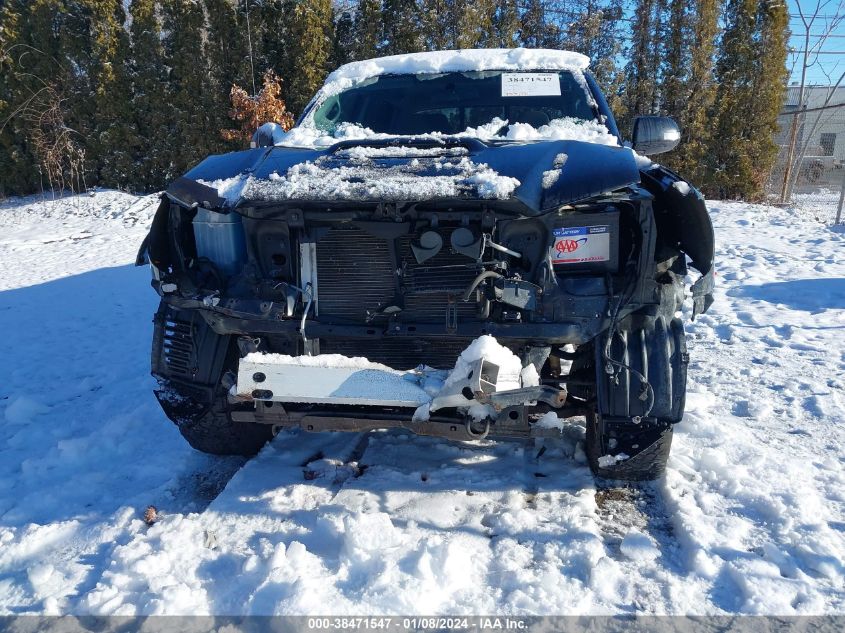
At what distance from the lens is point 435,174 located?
101 inches

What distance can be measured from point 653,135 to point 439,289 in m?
1.91

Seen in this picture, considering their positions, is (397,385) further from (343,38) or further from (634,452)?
(343,38)

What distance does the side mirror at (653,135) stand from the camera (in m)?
3.61

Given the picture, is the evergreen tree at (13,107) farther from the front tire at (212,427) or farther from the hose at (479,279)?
the hose at (479,279)

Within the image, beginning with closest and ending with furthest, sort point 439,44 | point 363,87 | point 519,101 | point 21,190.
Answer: point 519,101 → point 363,87 → point 439,44 → point 21,190

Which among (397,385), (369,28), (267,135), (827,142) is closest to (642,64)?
(369,28)

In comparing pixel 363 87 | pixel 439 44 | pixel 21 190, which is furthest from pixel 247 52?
pixel 363 87

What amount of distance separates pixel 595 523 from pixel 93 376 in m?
3.92

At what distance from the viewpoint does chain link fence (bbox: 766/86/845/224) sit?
13158 mm

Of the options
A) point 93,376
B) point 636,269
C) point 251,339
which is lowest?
point 93,376

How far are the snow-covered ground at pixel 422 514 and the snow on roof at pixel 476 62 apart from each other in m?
2.45

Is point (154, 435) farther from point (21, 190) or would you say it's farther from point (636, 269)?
point (21, 190)

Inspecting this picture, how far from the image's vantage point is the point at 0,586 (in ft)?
7.67

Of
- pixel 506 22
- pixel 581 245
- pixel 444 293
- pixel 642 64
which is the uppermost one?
pixel 506 22
